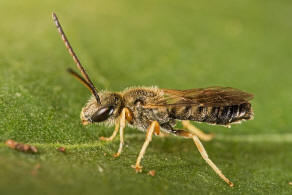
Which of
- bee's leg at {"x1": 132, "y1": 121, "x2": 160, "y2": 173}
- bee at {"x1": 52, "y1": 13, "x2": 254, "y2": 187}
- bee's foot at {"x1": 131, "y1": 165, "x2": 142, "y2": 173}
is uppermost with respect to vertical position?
bee at {"x1": 52, "y1": 13, "x2": 254, "y2": 187}

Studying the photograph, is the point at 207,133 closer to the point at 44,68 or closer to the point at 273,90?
the point at 273,90

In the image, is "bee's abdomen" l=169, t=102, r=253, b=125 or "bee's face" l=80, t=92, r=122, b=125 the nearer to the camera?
"bee's face" l=80, t=92, r=122, b=125

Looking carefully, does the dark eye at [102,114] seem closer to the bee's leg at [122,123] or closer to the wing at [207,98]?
the bee's leg at [122,123]

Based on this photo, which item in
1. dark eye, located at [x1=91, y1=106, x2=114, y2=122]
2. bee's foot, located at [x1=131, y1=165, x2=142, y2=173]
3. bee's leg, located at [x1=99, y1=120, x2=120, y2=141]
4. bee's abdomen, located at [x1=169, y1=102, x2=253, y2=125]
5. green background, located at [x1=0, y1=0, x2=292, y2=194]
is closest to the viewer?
green background, located at [x1=0, y1=0, x2=292, y2=194]

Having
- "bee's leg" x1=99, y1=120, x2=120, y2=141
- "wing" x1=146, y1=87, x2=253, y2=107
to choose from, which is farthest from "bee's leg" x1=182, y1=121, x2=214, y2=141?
"bee's leg" x1=99, y1=120, x2=120, y2=141

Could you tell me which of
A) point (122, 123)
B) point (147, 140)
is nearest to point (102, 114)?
point (122, 123)

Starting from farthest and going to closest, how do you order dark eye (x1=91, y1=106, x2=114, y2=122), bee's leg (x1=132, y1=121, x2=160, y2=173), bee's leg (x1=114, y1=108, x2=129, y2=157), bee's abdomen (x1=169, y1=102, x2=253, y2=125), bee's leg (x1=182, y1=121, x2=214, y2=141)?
bee's leg (x1=182, y1=121, x2=214, y2=141), bee's abdomen (x1=169, y1=102, x2=253, y2=125), dark eye (x1=91, y1=106, x2=114, y2=122), bee's leg (x1=114, y1=108, x2=129, y2=157), bee's leg (x1=132, y1=121, x2=160, y2=173)

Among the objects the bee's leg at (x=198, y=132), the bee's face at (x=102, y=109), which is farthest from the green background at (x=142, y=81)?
the bee's face at (x=102, y=109)

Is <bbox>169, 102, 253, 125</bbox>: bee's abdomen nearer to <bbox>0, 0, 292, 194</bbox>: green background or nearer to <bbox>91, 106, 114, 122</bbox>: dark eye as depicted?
<bbox>0, 0, 292, 194</bbox>: green background
